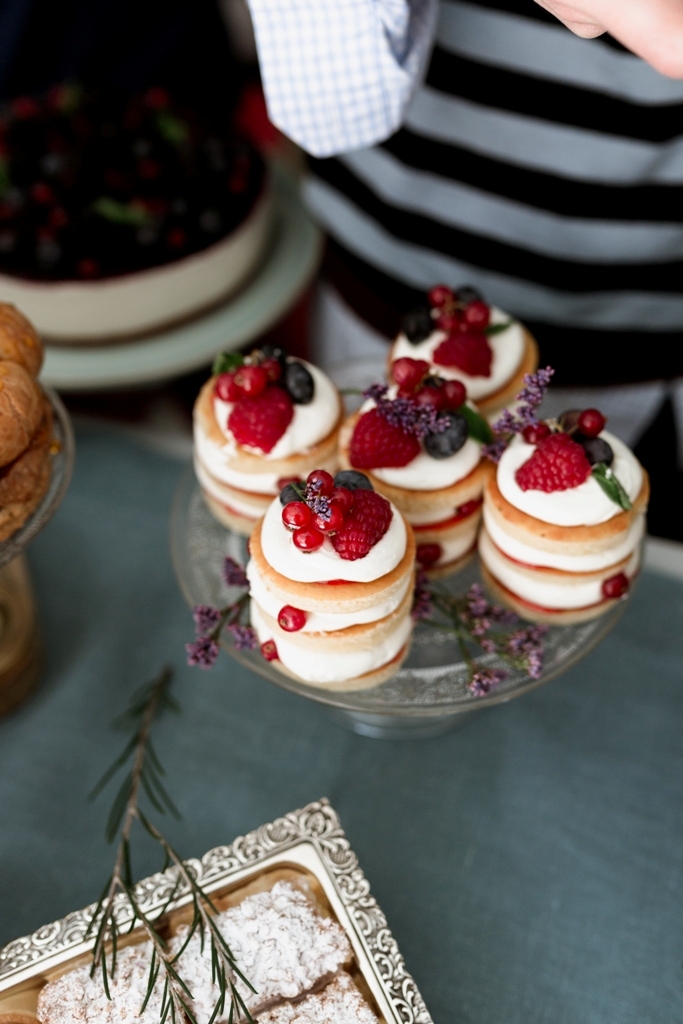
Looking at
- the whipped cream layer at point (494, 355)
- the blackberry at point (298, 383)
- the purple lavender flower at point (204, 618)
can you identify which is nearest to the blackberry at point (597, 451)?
the whipped cream layer at point (494, 355)

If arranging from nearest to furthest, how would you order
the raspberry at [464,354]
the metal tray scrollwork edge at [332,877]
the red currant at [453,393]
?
1. the metal tray scrollwork edge at [332,877]
2. the red currant at [453,393]
3. the raspberry at [464,354]

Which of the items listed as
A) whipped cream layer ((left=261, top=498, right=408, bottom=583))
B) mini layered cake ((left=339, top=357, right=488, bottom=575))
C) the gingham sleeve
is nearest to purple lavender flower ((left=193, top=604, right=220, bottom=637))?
whipped cream layer ((left=261, top=498, right=408, bottom=583))

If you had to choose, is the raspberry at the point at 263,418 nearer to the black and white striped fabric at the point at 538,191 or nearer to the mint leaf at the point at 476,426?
the mint leaf at the point at 476,426

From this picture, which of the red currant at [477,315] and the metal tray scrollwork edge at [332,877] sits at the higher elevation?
the red currant at [477,315]

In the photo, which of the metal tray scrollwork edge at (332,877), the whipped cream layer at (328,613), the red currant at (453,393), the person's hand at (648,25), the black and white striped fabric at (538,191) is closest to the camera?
the person's hand at (648,25)

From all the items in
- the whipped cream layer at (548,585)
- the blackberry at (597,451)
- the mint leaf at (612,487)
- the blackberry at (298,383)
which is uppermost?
the blackberry at (597,451)

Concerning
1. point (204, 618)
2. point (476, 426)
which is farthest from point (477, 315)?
point (204, 618)

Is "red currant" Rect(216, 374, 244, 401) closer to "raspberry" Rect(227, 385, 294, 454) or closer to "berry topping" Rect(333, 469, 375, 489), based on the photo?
"raspberry" Rect(227, 385, 294, 454)
